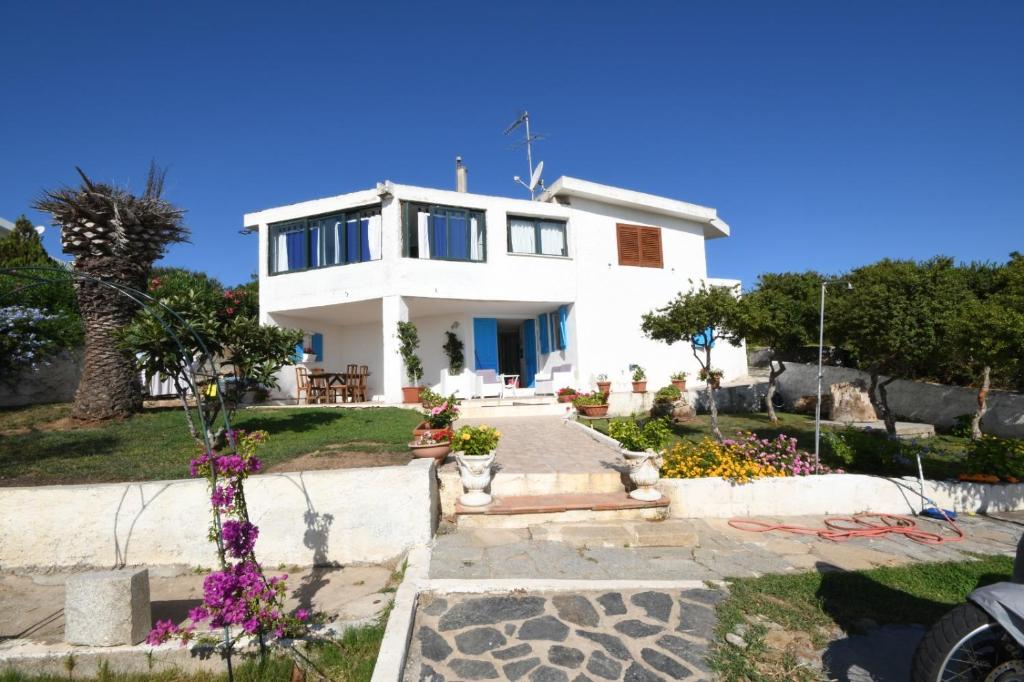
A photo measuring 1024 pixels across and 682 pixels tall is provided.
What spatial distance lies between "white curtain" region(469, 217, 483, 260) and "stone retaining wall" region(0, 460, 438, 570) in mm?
10102

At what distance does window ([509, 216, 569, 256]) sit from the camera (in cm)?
1515

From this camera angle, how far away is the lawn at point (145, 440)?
20.3 feet

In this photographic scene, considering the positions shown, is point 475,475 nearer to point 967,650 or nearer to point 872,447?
point 967,650

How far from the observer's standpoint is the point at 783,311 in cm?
1286

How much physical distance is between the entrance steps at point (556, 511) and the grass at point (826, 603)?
1.67m

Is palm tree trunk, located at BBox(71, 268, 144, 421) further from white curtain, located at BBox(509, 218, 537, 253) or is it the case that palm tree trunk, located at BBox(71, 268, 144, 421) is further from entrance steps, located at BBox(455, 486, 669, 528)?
white curtain, located at BBox(509, 218, 537, 253)

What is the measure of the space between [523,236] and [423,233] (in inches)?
126

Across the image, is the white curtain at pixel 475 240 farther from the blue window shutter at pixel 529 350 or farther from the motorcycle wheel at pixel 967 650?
the motorcycle wheel at pixel 967 650

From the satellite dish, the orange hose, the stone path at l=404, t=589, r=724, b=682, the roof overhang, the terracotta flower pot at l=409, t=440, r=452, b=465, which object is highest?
the satellite dish

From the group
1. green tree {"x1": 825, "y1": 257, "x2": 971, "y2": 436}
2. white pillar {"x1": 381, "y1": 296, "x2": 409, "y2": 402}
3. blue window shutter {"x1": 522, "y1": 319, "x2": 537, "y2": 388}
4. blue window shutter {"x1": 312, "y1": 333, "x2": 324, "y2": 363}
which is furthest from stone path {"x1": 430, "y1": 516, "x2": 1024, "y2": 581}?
blue window shutter {"x1": 312, "y1": 333, "x2": 324, "y2": 363}

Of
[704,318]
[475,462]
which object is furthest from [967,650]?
[704,318]

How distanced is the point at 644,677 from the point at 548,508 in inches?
106

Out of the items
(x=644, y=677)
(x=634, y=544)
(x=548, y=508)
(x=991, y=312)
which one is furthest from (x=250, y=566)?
(x=991, y=312)

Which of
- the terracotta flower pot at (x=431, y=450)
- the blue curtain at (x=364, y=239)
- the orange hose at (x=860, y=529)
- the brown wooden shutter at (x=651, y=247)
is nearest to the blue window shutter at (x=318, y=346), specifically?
the blue curtain at (x=364, y=239)
